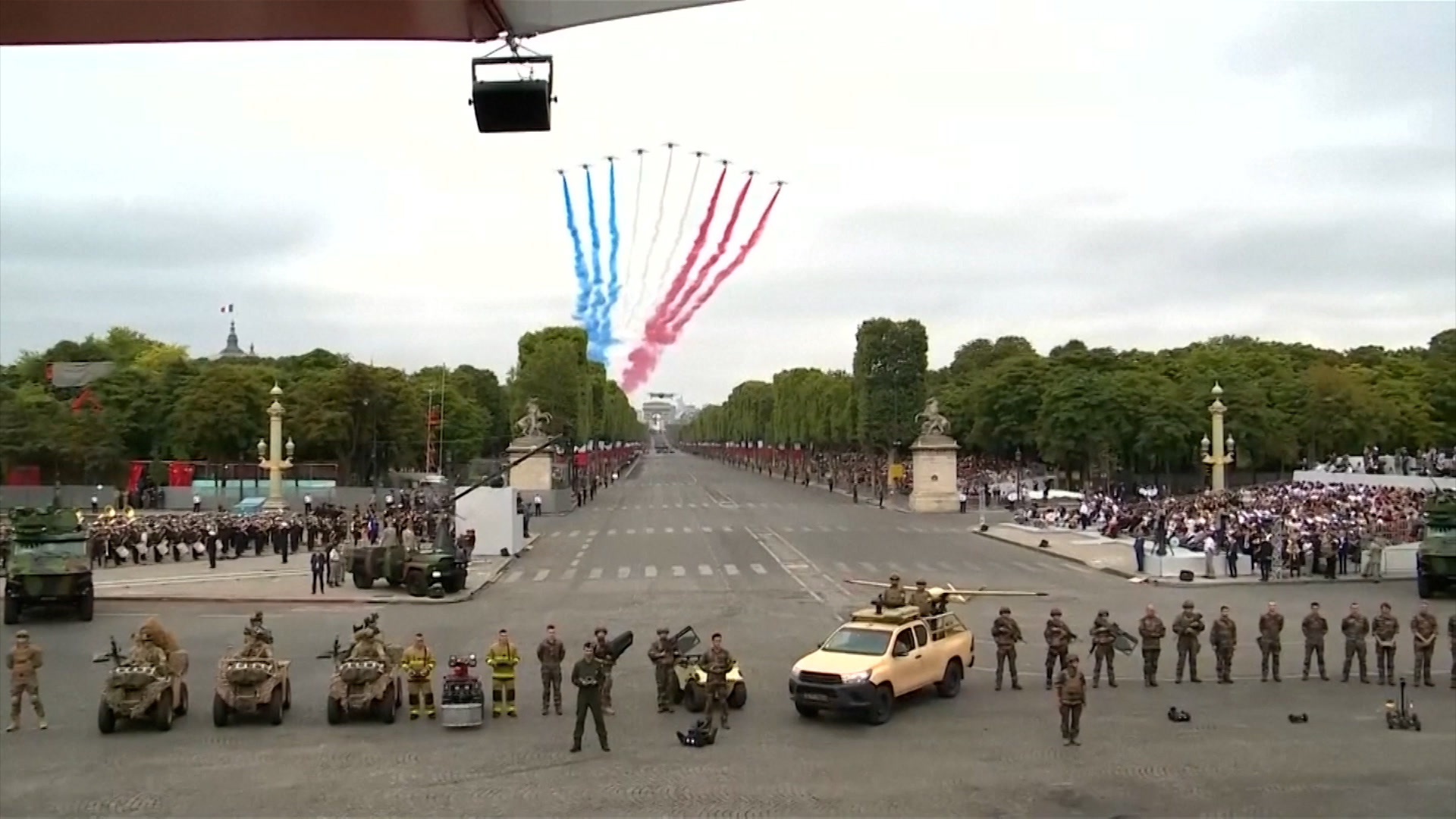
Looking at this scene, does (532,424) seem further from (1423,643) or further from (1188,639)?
(1423,643)

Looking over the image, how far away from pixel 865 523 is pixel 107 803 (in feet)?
170

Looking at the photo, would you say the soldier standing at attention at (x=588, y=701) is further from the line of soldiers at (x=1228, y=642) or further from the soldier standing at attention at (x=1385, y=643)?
the soldier standing at attention at (x=1385, y=643)

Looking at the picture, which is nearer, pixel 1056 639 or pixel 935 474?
pixel 1056 639

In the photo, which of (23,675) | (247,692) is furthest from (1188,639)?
(23,675)

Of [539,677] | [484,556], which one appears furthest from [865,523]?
[539,677]

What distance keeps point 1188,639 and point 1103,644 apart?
168 cm

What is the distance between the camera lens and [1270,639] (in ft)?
70.4

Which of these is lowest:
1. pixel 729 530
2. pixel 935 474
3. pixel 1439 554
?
pixel 729 530

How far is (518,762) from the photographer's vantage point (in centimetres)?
1616

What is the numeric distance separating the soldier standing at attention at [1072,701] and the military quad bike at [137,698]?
1207 centimetres

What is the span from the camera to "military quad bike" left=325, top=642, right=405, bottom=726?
60.6 feet

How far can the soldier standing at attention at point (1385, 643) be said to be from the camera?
20844 mm

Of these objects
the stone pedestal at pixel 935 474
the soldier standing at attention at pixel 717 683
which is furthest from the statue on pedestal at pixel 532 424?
the soldier standing at attention at pixel 717 683

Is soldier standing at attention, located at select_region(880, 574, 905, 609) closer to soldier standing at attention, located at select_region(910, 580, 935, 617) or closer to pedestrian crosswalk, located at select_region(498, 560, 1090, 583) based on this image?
soldier standing at attention, located at select_region(910, 580, 935, 617)
